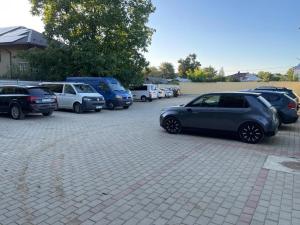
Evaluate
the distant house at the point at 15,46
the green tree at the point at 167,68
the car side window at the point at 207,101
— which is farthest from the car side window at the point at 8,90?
the green tree at the point at 167,68

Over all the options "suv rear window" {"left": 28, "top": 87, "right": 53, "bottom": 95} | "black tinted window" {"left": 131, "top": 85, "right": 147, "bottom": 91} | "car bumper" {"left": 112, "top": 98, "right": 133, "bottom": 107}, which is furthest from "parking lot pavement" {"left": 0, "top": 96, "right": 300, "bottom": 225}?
"black tinted window" {"left": 131, "top": 85, "right": 147, "bottom": 91}

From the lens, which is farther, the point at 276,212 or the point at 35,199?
the point at 35,199

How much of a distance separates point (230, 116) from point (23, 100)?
30.5 feet

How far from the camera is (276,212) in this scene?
4.37m

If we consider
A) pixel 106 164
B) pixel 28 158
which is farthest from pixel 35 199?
pixel 28 158

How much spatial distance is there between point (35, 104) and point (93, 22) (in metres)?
13.1

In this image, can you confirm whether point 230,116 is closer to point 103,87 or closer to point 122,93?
point 122,93

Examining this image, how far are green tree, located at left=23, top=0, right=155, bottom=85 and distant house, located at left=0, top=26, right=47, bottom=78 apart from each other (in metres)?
4.26

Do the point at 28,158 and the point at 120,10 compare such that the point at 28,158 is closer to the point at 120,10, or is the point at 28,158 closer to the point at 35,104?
the point at 35,104

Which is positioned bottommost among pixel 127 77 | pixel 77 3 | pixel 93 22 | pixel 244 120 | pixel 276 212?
pixel 276 212

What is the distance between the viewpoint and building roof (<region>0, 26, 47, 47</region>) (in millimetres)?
29709

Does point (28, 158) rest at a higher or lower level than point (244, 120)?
lower

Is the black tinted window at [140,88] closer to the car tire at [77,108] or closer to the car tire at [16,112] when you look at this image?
the car tire at [77,108]

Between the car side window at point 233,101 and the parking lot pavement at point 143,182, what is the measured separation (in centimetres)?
110
